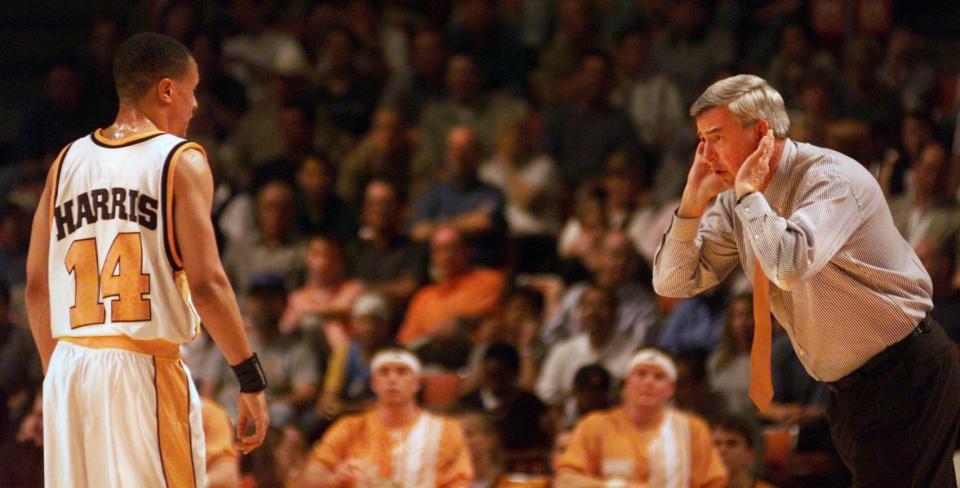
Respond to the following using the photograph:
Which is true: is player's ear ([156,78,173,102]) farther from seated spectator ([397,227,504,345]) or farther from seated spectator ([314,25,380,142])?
seated spectator ([314,25,380,142])

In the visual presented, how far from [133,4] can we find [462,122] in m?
3.22

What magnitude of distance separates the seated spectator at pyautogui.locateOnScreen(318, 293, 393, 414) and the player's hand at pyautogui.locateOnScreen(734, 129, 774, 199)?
182 inches

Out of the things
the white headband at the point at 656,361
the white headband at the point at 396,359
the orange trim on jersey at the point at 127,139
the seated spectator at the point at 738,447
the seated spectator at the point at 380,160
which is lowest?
the seated spectator at the point at 738,447

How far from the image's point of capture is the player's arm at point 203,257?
4.23 metres

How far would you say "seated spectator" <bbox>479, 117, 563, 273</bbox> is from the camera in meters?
9.76

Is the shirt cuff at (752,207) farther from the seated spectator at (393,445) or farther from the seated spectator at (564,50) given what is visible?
the seated spectator at (564,50)

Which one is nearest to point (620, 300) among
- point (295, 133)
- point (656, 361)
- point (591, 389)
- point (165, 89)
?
point (591, 389)

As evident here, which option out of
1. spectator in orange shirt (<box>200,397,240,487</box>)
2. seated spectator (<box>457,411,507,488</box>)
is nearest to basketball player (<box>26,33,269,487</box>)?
spectator in orange shirt (<box>200,397,240,487</box>)

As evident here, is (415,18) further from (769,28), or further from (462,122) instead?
(769,28)

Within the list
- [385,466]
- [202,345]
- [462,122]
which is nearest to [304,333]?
[202,345]

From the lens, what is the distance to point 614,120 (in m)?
9.95

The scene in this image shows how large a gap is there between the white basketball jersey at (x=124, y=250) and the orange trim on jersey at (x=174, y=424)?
0.36 ft

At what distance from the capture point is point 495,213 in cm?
960

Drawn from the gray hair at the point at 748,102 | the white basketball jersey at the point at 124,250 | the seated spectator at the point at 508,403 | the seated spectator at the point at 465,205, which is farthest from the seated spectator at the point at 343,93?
the gray hair at the point at 748,102
